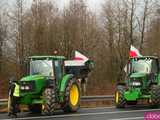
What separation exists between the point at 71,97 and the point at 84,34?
2998 cm

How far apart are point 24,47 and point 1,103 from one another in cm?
2583

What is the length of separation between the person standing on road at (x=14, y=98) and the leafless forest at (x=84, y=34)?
2038 cm

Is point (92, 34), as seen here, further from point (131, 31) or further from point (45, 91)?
point (45, 91)

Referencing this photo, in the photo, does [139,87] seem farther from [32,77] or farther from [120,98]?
[32,77]

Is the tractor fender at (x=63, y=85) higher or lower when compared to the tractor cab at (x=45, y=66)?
lower

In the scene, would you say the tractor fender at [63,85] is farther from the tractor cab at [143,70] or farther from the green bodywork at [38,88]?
the tractor cab at [143,70]

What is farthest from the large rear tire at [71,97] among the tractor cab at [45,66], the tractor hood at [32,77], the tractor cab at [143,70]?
the tractor cab at [143,70]

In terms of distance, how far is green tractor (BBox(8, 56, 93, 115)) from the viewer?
61.2 ft

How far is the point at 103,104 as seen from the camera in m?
27.0

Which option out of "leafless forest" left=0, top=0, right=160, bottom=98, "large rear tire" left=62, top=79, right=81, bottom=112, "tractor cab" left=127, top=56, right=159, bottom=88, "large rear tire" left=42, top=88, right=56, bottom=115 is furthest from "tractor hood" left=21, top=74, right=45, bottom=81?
"leafless forest" left=0, top=0, right=160, bottom=98

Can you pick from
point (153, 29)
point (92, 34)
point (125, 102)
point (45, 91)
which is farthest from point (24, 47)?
point (45, 91)

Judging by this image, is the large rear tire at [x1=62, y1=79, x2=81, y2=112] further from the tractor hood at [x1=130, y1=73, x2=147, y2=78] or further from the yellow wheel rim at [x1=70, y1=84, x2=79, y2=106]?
the tractor hood at [x1=130, y1=73, x2=147, y2=78]

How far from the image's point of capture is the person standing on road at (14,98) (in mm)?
18047

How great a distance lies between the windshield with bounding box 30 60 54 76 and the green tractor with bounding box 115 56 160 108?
16.0ft
